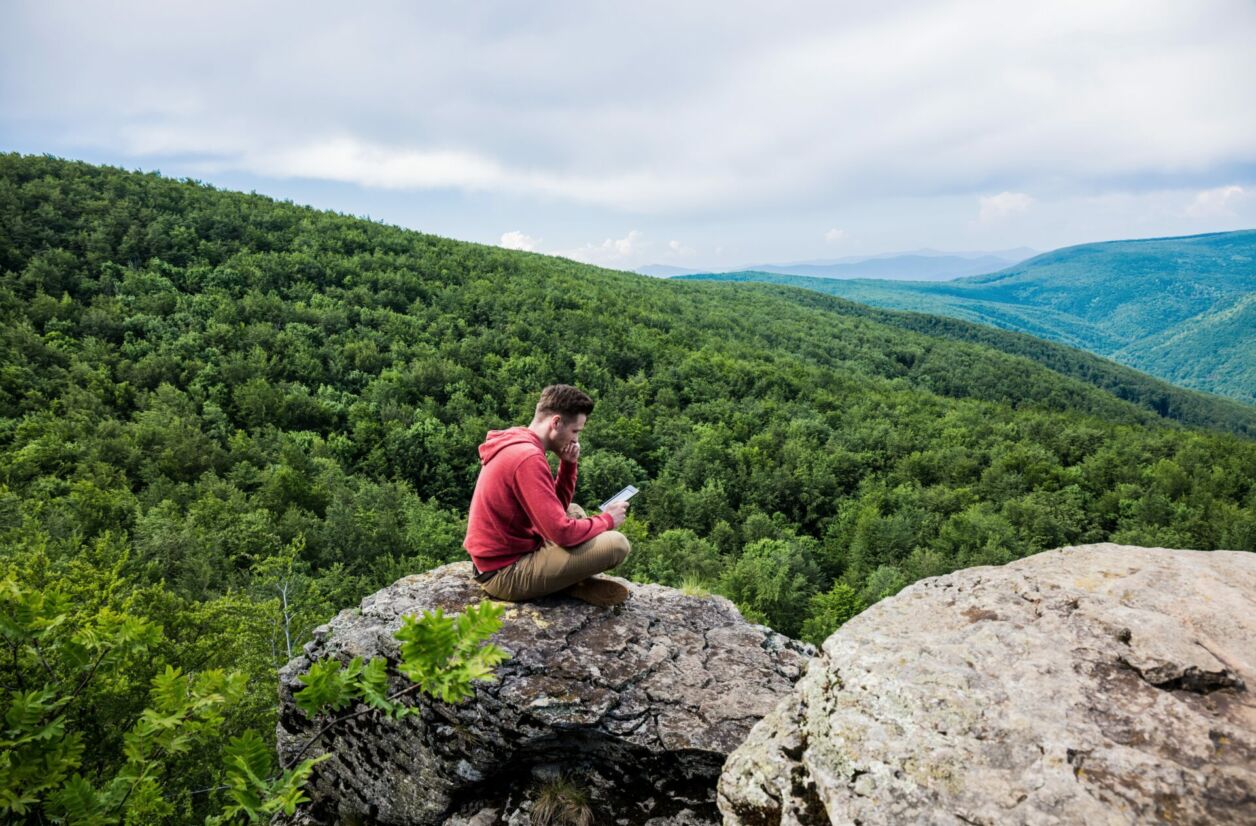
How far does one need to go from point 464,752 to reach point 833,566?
18403 mm

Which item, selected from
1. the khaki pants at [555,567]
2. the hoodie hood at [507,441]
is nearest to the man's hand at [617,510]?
the khaki pants at [555,567]

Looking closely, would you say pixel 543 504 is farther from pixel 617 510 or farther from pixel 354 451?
pixel 354 451

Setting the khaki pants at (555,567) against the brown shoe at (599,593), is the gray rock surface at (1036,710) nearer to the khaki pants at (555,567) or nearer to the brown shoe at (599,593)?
the khaki pants at (555,567)

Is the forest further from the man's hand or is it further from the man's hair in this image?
the man's hair

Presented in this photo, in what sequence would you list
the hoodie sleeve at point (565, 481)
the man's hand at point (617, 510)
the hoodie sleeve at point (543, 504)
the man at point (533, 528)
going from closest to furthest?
the hoodie sleeve at point (543, 504), the man at point (533, 528), the man's hand at point (617, 510), the hoodie sleeve at point (565, 481)

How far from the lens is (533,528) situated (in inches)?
183

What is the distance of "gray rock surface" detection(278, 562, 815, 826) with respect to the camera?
3.93m

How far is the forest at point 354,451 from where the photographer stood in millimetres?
9531

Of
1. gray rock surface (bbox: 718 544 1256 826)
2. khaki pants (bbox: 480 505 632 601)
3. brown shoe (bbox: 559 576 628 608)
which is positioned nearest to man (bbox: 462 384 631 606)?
khaki pants (bbox: 480 505 632 601)

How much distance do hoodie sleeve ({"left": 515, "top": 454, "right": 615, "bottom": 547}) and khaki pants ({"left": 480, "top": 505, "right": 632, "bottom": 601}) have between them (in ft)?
0.73

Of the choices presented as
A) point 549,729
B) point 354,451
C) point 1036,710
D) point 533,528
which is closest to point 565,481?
point 533,528

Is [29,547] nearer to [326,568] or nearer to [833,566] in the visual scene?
[326,568]

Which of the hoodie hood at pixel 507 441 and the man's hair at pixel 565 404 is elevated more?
the man's hair at pixel 565 404

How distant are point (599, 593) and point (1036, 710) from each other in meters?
3.15
